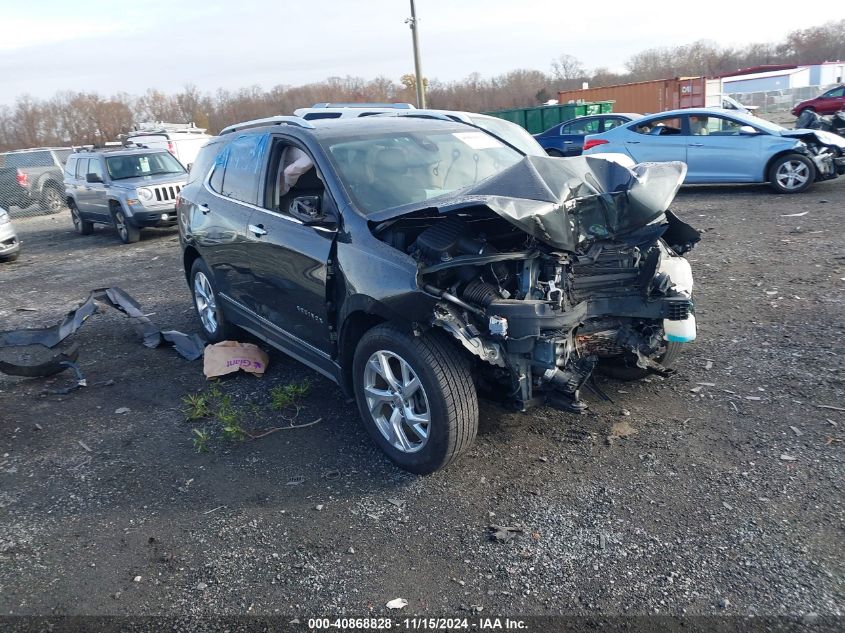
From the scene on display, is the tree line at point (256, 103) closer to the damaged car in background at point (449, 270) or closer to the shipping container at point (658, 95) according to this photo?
the shipping container at point (658, 95)

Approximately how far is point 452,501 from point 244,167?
10.2ft

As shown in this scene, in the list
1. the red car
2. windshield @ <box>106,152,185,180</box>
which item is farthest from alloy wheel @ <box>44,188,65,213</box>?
the red car

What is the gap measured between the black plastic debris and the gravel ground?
0.61 ft

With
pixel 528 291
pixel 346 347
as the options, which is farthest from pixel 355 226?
pixel 528 291

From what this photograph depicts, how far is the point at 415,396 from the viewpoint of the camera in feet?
12.1

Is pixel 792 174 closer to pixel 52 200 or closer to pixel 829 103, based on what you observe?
pixel 52 200

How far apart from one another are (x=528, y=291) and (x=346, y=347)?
3.85ft

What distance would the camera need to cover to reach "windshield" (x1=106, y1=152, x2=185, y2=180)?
14.1m

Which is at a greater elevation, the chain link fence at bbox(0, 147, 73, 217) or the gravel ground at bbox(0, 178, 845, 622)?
the chain link fence at bbox(0, 147, 73, 217)

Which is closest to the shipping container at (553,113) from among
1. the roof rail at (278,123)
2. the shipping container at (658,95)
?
the shipping container at (658,95)

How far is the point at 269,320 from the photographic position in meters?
4.99

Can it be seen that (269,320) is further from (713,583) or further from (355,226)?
(713,583)

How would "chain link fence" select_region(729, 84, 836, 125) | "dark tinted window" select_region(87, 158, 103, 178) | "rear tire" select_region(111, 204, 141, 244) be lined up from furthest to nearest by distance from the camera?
"chain link fence" select_region(729, 84, 836, 125) → "dark tinted window" select_region(87, 158, 103, 178) → "rear tire" select_region(111, 204, 141, 244)

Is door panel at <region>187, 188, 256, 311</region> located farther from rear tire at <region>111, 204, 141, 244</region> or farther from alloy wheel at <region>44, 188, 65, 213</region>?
alloy wheel at <region>44, 188, 65, 213</region>
